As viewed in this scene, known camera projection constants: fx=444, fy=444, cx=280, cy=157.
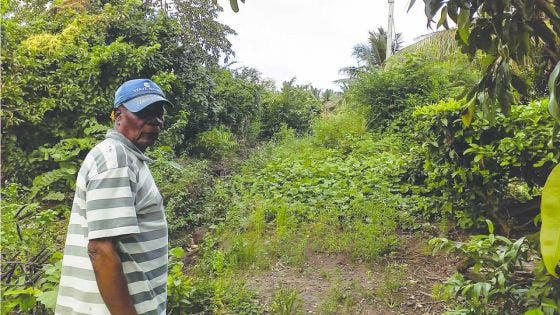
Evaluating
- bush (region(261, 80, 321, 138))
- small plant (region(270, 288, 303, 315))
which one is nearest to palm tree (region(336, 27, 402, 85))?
bush (region(261, 80, 321, 138))

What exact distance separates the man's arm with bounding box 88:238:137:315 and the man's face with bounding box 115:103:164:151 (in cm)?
44

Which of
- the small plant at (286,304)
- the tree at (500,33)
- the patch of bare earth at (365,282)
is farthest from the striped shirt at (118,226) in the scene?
the patch of bare earth at (365,282)

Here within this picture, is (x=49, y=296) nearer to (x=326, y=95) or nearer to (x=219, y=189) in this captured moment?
(x=219, y=189)

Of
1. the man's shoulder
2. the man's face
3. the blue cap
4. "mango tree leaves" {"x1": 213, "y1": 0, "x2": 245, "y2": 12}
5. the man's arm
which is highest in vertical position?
"mango tree leaves" {"x1": 213, "y1": 0, "x2": 245, "y2": 12}

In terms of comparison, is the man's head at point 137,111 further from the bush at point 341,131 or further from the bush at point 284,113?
the bush at point 284,113

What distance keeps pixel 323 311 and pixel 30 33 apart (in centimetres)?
587

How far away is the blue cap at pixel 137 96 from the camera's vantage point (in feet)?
5.57

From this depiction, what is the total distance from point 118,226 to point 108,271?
15cm

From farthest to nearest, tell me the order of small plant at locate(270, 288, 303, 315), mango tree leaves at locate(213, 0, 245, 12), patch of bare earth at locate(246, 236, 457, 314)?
1. patch of bare earth at locate(246, 236, 457, 314)
2. small plant at locate(270, 288, 303, 315)
3. mango tree leaves at locate(213, 0, 245, 12)

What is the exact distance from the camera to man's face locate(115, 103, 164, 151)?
171cm

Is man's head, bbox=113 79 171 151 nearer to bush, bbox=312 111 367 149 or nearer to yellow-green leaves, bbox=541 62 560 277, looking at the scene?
yellow-green leaves, bbox=541 62 560 277

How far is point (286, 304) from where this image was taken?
3.42 m

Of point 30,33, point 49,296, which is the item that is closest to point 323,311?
point 49,296

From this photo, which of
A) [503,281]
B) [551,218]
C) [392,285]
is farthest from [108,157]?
[392,285]
